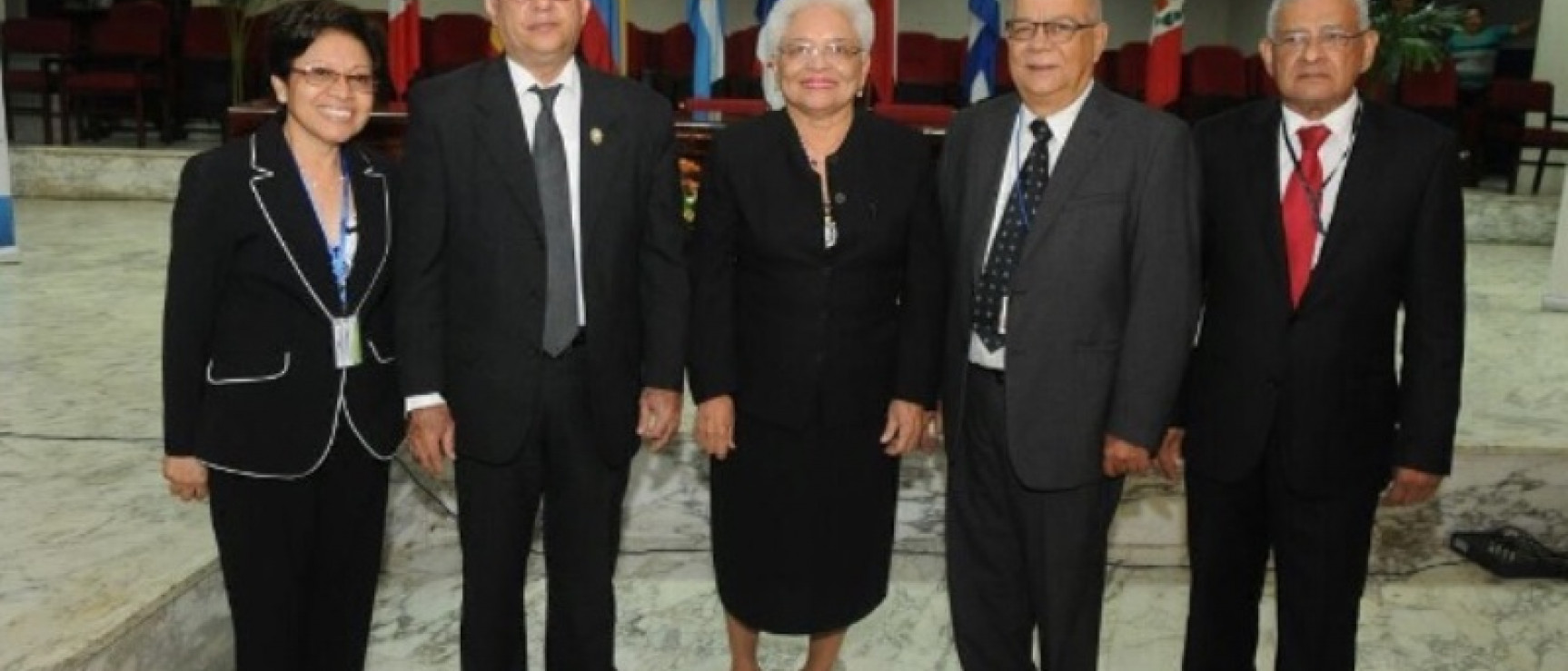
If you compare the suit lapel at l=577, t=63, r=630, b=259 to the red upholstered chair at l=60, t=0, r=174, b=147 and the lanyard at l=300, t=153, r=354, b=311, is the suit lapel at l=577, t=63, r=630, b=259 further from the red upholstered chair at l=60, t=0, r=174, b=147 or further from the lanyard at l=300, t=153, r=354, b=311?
the red upholstered chair at l=60, t=0, r=174, b=147

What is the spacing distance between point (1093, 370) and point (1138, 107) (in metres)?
0.43

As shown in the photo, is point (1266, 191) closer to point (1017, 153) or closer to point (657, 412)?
point (1017, 153)

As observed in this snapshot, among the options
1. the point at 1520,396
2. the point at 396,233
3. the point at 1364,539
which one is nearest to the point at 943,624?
the point at 1364,539

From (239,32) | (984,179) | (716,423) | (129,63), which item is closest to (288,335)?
(716,423)

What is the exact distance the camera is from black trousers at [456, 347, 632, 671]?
2225 millimetres

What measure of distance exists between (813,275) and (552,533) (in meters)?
0.63

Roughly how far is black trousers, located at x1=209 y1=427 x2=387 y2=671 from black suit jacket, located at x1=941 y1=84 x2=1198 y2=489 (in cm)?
104

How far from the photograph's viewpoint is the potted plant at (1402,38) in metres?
8.21

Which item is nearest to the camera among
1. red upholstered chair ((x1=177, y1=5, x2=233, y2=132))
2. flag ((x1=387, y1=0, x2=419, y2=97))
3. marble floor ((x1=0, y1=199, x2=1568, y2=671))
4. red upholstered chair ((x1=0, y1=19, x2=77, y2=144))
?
marble floor ((x1=0, y1=199, x2=1568, y2=671))

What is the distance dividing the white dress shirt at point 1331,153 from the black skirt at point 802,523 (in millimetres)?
797

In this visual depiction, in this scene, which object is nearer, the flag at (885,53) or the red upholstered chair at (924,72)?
the flag at (885,53)

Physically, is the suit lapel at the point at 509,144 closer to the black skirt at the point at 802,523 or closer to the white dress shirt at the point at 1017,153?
the black skirt at the point at 802,523

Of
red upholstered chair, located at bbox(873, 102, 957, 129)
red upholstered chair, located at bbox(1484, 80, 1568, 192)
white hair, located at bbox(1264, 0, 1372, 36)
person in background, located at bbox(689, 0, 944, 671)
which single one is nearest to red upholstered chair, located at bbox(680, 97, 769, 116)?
red upholstered chair, located at bbox(873, 102, 957, 129)

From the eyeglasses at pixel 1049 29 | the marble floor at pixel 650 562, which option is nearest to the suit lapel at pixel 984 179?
the eyeglasses at pixel 1049 29
